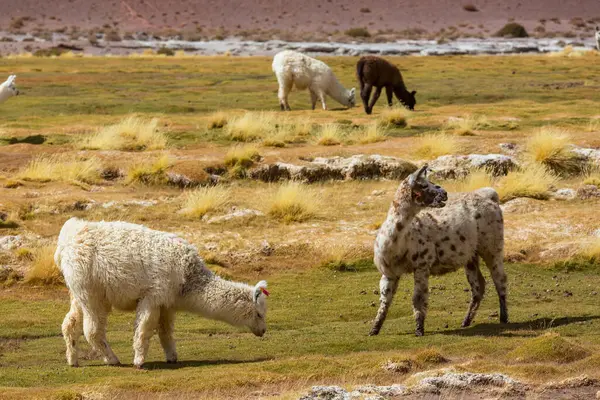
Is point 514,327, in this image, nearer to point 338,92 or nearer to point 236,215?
point 236,215

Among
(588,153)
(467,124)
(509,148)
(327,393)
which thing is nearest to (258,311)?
(327,393)

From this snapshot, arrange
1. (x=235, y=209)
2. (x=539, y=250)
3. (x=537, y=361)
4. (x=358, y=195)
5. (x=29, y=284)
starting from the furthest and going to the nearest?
1. (x=358, y=195)
2. (x=235, y=209)
3. (x=539, y=250)
4. (x=29, y=284)
5. (x=537, y=361)

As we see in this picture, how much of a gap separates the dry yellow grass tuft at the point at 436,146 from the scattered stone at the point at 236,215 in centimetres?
580

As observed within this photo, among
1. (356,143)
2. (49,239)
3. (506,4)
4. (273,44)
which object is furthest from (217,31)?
(49,239)

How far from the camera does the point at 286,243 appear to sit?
819 inches

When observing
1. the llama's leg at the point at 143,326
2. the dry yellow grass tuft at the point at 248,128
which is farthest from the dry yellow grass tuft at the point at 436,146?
the llama's leg at the point at 143,326

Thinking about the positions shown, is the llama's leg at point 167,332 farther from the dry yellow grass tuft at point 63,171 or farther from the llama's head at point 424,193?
the dry yellow grass tuft at point 63,171

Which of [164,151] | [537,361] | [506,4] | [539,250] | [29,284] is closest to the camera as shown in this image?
[537,361]

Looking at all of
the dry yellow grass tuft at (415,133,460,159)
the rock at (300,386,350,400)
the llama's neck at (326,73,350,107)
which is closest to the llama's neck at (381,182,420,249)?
the rock at (300,386,350,400)

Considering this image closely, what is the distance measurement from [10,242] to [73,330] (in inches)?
289

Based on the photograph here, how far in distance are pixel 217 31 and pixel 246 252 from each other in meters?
88.7

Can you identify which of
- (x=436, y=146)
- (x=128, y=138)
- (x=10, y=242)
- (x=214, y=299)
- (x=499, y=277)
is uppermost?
(x=214, y=299)

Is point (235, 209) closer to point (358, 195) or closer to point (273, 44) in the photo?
point (358, 195)

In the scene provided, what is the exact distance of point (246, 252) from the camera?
20250 millimetres
